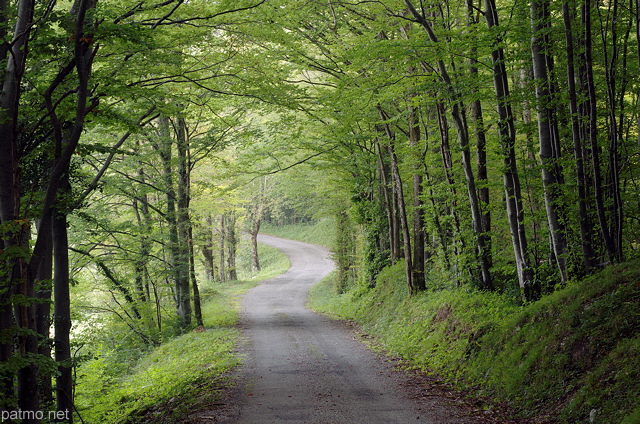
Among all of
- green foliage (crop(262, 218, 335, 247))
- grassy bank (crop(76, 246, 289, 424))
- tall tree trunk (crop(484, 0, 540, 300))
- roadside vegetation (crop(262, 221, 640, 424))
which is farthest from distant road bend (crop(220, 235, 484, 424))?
green foliage (crop(262, 218, 335, 247))

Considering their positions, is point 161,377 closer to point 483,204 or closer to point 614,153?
point 483,204

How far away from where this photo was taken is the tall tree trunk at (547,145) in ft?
24.7

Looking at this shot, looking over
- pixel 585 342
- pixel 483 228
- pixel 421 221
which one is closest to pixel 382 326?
pixel 421 221

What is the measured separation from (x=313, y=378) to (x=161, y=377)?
3.49 meters

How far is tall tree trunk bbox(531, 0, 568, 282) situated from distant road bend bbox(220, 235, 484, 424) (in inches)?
129

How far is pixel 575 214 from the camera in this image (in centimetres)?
765

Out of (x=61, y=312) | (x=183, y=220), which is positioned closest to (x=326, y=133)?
(x=183, y=220)

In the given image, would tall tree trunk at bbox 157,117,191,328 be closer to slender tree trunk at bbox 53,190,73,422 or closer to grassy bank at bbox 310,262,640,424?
slender tree trunk at bbox 53,190,73,422

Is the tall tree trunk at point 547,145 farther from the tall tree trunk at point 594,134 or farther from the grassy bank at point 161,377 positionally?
the grassy bank at point 161,377

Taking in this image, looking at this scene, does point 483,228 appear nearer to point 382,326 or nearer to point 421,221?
point 421,221

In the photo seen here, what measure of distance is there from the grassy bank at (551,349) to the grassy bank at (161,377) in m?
4.13

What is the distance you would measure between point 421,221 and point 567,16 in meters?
8.08

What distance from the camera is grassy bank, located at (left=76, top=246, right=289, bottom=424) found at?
8.01 meters

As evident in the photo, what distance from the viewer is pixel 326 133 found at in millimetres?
16281
